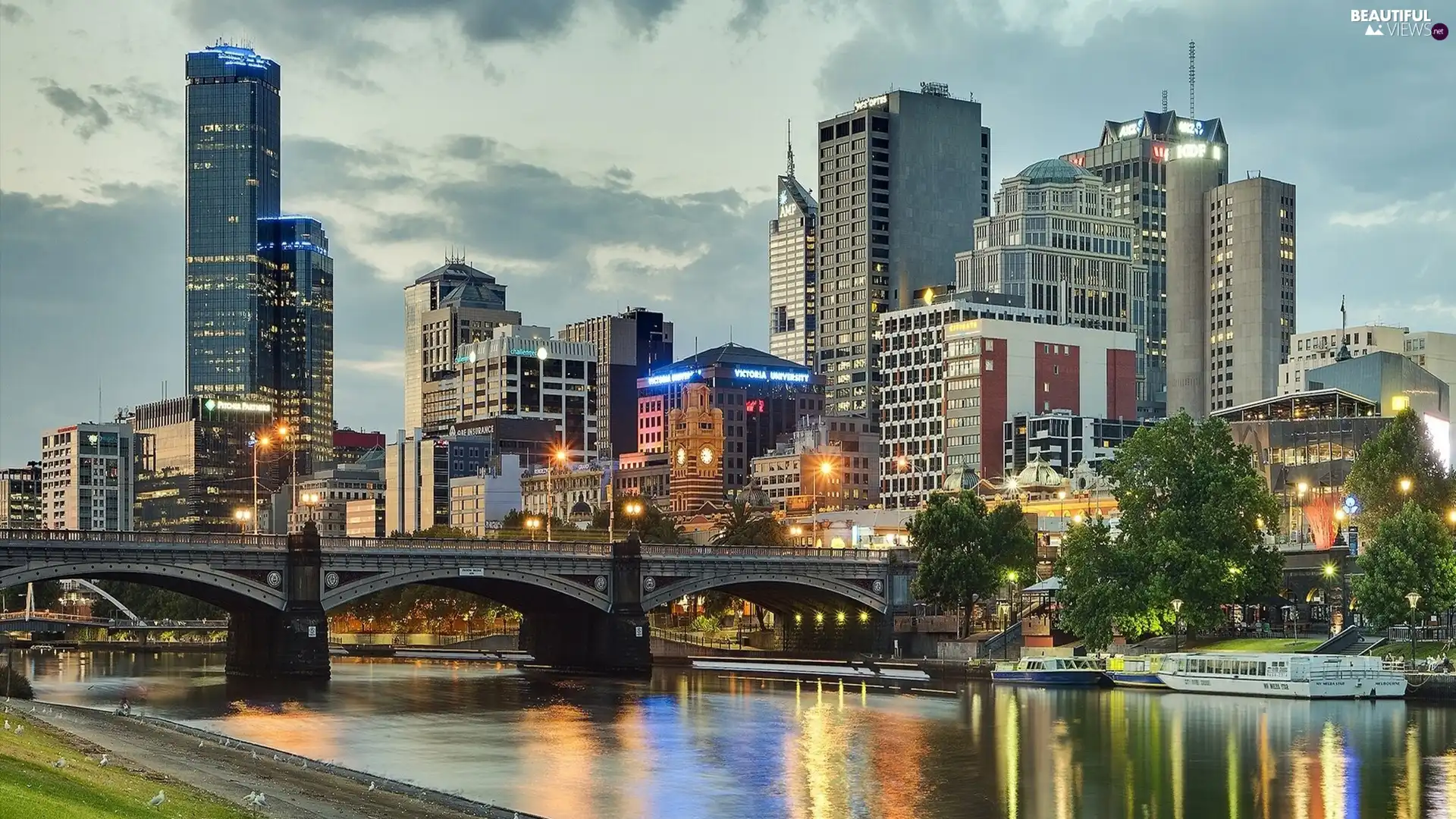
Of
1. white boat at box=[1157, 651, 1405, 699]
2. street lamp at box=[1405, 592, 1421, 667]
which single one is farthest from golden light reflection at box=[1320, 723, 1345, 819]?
street lamp at box=[1405, 592, 1421, 667]

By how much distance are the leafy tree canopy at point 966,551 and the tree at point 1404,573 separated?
42.1 metres

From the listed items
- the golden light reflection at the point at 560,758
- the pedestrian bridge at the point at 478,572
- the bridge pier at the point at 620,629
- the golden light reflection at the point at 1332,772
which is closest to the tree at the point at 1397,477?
the pedestrian bridge at the point at 478,572

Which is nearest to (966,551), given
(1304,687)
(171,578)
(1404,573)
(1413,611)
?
(1404,573)

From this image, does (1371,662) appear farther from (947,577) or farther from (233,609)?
(233,609)

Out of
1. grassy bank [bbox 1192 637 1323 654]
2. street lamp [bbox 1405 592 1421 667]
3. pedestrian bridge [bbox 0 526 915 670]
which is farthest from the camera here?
pedestrian bridge [bbox 0 526 915 670]

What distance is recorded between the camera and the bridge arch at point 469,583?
149250 mm

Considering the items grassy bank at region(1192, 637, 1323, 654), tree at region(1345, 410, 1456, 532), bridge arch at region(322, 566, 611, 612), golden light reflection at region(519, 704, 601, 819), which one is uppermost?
tree at region(1345, 410, 1456, 532)

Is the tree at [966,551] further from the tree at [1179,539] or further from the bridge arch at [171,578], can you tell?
the bridge arch at [171,578]

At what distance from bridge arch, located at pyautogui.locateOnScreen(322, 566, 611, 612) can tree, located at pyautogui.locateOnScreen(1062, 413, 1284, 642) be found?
3771cm

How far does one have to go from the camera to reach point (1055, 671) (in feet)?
430

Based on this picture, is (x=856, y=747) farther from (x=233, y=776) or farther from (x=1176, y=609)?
(x=1176, y=609)

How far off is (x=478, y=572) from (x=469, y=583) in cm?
632

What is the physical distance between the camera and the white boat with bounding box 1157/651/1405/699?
113938 mm

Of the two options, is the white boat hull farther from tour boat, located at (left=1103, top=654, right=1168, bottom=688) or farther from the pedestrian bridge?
the pedestrian bridge
